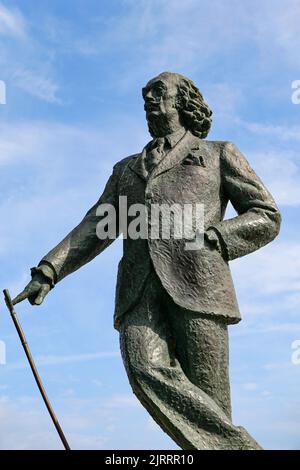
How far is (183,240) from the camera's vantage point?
7711mm

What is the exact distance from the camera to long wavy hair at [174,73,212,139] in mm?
8367

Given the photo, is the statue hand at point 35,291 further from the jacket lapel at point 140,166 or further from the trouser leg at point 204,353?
the jacket lapel at point 140,166

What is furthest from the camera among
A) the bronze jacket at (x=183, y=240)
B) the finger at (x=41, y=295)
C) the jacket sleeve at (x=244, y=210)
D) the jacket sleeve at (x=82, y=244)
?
the jacket sleeve at (x=82, y=244)

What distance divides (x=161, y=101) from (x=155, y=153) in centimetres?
45

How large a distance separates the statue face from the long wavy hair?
0.06 metres

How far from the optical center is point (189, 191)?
791 cm

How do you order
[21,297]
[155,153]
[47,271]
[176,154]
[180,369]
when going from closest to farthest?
[180,369], [21,297], [47,271], [176,154], [155,153]

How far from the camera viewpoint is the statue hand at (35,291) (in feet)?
25.8

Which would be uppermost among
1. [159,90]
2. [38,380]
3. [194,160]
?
[159,90]

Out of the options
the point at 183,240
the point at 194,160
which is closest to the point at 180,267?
the point at 183,240

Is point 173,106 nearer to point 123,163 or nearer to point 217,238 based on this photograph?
point 123,163

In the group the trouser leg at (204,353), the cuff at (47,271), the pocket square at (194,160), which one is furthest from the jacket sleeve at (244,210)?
the cuff at (47,271)

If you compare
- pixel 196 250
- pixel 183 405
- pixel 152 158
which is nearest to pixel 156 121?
pixel 152 158

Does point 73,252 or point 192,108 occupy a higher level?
point 192,108
